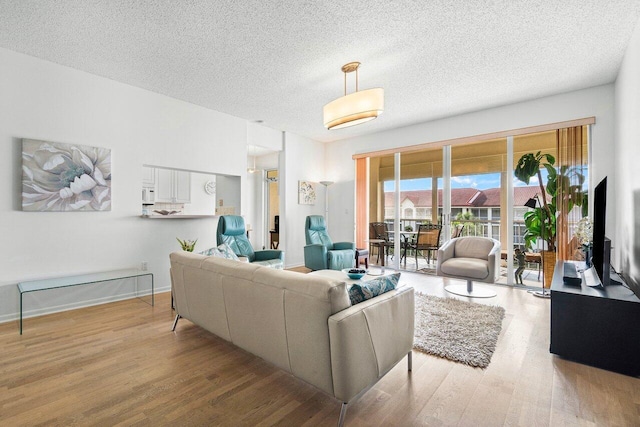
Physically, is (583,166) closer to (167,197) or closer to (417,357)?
(417,357)

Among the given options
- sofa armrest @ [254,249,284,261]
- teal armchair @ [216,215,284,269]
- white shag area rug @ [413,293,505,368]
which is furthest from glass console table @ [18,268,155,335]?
white shag area rug @ [413,293,505,368]

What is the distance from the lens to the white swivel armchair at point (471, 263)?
3.67m

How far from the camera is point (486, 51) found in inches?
119

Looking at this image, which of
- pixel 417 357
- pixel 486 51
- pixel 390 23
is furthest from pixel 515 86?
pixel 417 357

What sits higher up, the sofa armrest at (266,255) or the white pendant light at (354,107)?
the white pendant light at (354,107)

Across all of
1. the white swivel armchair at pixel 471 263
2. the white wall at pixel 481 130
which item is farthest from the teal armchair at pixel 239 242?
the white wall at pixel 481 130

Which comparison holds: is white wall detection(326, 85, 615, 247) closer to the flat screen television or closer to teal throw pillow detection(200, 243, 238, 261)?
the flat screen television

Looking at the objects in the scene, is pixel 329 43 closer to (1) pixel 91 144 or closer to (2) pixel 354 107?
(2) pixel 354 107

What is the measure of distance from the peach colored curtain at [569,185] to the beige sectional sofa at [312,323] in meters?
3.34

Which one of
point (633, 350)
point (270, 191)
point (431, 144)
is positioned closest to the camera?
point (633, 350)

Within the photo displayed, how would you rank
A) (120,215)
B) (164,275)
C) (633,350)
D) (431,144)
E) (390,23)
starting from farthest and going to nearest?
(431,144) < (164,275) < (120,215) < (390,23) < (633,350)

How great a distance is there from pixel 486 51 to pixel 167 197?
5920 millimetres

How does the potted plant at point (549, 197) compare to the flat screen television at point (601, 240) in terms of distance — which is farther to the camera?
the potted plant at point (549, 197)

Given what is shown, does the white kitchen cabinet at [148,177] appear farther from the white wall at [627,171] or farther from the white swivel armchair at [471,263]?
the white wall at [627,171]
